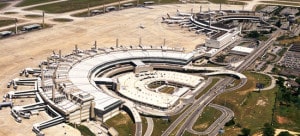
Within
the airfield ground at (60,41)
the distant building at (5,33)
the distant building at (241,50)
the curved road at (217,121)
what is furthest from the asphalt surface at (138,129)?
the distant building at (5,33)

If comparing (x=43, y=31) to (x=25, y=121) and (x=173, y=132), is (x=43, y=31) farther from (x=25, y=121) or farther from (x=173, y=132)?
(x=173, y=132)

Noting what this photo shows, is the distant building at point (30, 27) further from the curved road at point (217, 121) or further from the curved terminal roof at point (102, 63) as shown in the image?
the curved road at point (217, 121)

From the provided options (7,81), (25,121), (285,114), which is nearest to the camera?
(25,121)

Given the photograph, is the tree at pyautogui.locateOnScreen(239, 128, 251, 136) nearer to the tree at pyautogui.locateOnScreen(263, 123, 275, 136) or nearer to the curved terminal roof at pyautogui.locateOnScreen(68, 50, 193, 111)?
the tree at pyautogui.locateOnScreen(263, 123, 275, 136)

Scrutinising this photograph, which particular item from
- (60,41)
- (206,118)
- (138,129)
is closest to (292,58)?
(206,118)

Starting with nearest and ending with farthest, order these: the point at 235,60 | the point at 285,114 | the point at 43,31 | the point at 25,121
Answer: the point at 25,121 < the point at 285,114 < the point at 235,60 < the point at 43,31

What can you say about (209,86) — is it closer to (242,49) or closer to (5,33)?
(242,49)

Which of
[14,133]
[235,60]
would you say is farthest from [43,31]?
[14,133]
